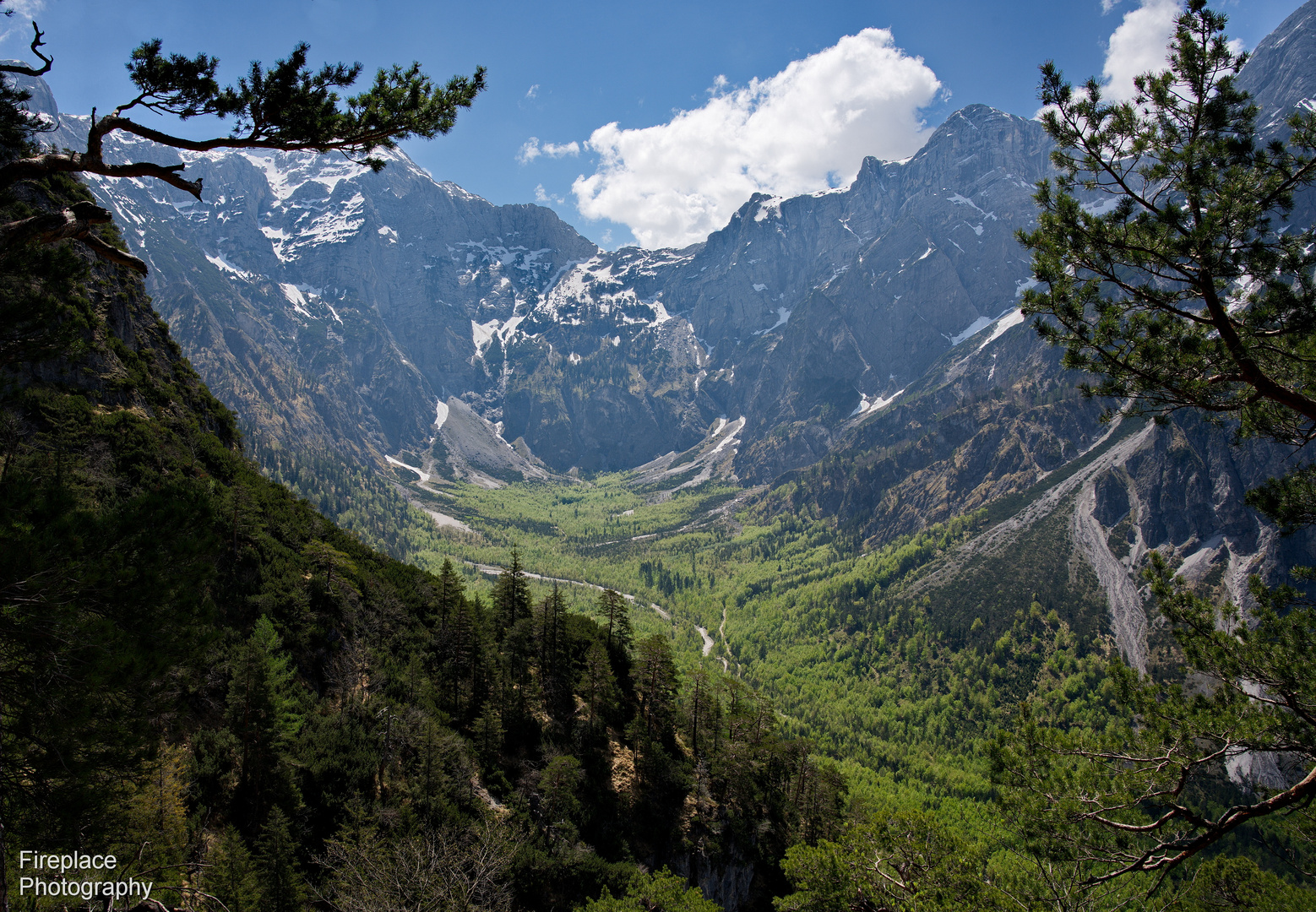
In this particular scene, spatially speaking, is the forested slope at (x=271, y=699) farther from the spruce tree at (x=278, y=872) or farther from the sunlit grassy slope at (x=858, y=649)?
the sunlit grassy slope at (x=858, y=649)

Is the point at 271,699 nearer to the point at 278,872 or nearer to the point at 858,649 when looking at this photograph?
the point at 278,872

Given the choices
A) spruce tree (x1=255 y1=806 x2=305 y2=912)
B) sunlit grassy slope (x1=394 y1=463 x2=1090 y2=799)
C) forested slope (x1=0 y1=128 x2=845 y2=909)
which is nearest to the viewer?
forested slope (x1=0 y1=128 x2=845 y2=909)

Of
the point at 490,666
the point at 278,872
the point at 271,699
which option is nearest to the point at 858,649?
the point at 490,666

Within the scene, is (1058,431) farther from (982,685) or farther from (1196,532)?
(982,685)

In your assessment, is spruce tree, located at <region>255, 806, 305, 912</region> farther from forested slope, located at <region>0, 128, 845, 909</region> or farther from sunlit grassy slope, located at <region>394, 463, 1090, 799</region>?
sunlit grassy slope, located at <region>394, 463, 1090, 799</region>

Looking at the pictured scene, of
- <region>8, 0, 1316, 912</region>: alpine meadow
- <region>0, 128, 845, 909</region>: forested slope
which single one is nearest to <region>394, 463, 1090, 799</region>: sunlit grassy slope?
<region>0, 128, 845, 909</region>: forested slope

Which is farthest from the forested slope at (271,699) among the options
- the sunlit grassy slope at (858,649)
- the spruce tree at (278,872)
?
the sunlit grassy slope at (858,649)

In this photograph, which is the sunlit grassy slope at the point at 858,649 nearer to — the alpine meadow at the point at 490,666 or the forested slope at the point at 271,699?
the forested slope at the point at 271,699

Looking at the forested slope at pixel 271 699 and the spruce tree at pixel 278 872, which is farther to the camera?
the spruce tree at pixel 278 872

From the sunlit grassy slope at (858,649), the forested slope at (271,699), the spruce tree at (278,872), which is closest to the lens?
the forested slope at (271,699)

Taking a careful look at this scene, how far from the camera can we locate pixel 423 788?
25.3m

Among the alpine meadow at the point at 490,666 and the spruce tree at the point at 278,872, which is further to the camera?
the spruce tree at the point at 278,872

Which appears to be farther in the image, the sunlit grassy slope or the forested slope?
the sunlit grassy slope

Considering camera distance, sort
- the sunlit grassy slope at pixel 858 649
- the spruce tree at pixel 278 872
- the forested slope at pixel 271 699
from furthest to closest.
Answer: the sunlit grassy slope at pixel 858 649 → the spruce tree at pixel 278 872 → the forested slope at pixel 271 699
